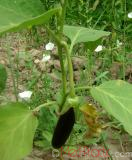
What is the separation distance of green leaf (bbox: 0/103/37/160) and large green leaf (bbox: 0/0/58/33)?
0.75 ft

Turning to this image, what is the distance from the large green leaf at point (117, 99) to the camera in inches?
38.2

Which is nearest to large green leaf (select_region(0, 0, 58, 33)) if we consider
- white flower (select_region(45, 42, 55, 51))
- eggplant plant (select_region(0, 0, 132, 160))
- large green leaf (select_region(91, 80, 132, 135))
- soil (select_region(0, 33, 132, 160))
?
eggplant plant (select_region(0, 0, 132, 160))

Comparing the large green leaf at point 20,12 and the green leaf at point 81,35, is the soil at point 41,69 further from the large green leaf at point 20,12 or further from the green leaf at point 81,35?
the large green leaf at point 20,12

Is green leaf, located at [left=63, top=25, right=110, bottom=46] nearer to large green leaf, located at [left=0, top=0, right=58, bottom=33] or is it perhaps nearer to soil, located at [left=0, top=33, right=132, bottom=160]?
large green leaf, located at [left=0, top=0, right=58, bottom=33]

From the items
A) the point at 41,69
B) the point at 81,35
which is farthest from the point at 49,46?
the point at 81,35

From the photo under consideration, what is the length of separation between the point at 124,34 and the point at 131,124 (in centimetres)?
147

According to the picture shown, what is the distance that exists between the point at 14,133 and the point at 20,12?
278 millimetres

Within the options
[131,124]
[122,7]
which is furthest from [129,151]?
[122,7]

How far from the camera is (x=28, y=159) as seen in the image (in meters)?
1.56

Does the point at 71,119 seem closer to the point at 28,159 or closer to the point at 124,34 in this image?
the point at 28,159

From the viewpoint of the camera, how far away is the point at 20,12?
99cm

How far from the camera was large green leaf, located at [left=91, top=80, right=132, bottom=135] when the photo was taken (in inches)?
38.2

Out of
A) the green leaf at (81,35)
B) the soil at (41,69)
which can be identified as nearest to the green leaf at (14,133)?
the green leaf at (81,35)

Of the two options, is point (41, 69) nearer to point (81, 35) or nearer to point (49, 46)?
point (49, 46)
